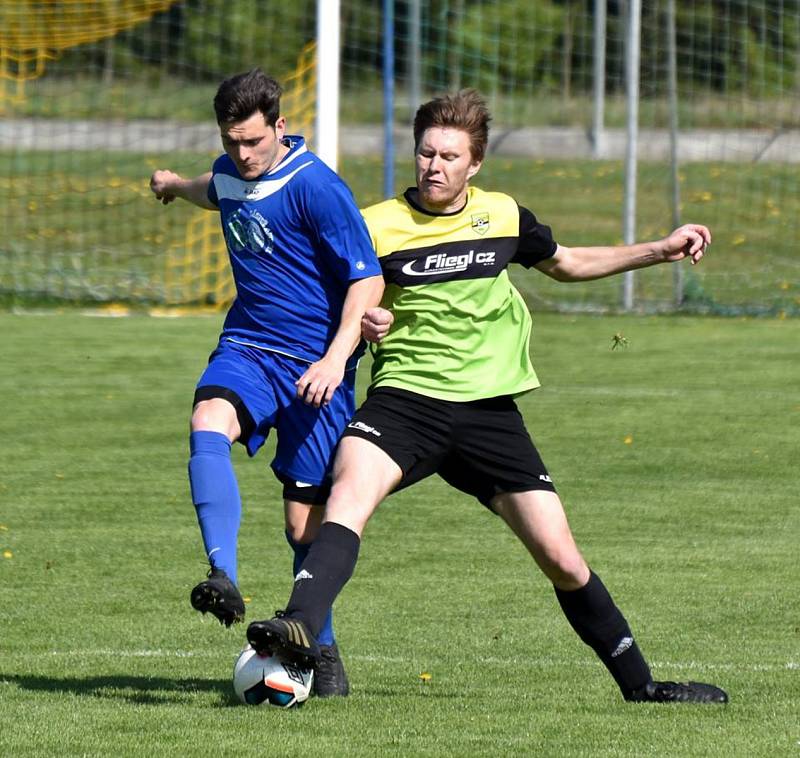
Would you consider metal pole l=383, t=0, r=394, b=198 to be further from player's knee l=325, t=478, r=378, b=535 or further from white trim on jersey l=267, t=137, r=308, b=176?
player's knee l=325, t=478, r=378, b=535

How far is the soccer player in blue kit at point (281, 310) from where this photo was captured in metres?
5.42

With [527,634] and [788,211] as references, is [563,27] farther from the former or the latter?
[527,634]

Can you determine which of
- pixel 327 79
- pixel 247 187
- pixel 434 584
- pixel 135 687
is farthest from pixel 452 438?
pixel 327 79

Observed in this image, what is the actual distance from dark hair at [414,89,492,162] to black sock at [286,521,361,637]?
1.22 metres

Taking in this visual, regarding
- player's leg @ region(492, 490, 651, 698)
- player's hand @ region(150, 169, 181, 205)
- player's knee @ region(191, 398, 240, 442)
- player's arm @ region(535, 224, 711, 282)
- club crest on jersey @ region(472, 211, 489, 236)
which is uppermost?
club crest on jersey @ region(472, 211, 489, 236)

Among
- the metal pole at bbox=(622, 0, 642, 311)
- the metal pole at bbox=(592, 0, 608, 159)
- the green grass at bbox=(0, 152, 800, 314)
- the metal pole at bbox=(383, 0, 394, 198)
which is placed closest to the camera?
the metal pole at bbox=(622, 0, 642, 311)

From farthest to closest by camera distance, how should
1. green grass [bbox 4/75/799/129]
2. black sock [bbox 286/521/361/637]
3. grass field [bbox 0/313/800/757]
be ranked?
green grass [bbox 4/75/799/129] → grass field [bbox 0/313/800/757] → black sock [bbox 286/521/361/637]

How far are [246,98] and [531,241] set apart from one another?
101cm

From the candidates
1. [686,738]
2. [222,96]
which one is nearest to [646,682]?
[686,738]

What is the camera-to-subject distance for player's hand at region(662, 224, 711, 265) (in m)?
5.51

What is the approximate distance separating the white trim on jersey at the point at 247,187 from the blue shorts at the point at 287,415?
497mm

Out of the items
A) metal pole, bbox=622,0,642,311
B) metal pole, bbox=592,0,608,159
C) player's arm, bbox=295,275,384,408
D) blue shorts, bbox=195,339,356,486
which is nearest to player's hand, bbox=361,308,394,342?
player's arm, bbox=295,275,384,408

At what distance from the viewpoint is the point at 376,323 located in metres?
5.08

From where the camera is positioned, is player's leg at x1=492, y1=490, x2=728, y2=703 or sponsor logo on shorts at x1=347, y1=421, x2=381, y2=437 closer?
sponsor logo on shorts at x1=347, y1=421, x2=381, y2=437
